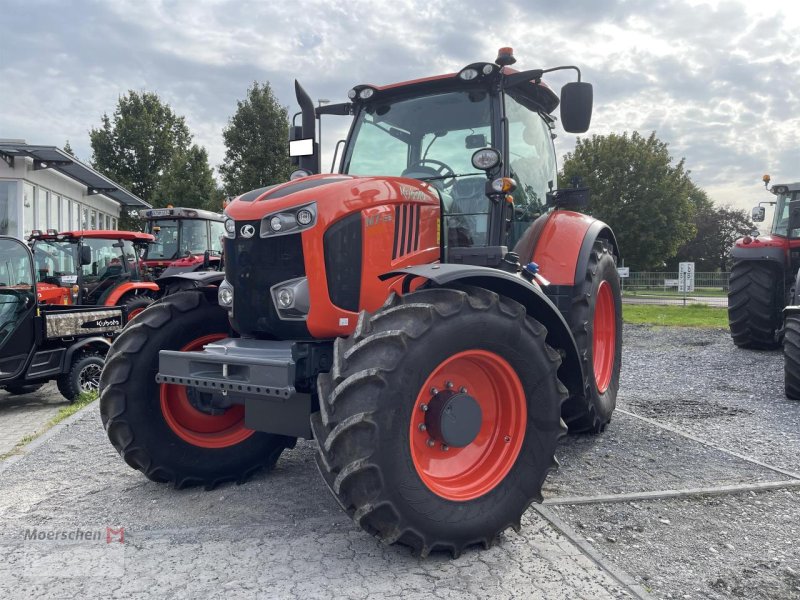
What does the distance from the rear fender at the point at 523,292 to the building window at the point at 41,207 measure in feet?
62.7


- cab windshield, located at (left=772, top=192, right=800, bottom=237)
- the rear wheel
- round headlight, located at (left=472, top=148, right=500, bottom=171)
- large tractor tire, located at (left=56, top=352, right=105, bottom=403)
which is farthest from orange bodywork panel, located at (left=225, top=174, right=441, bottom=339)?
cab windshield, located at (left=772, top=192, right=800, bottom=237)

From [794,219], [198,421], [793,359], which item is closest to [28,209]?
[198,421]

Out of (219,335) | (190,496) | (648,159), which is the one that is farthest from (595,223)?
(648,159)

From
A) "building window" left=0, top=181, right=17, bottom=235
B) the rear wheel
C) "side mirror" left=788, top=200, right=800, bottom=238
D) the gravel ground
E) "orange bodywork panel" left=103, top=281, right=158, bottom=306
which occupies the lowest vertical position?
the rear wheel

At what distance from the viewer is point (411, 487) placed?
2.89m

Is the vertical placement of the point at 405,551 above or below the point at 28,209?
below

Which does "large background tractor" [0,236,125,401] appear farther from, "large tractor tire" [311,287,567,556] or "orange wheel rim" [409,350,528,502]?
"orange wheel rim" [409,350,528,502]

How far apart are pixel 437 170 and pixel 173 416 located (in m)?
2.31

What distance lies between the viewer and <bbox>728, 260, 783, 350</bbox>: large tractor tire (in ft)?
33.2

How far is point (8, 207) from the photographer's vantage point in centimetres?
1786

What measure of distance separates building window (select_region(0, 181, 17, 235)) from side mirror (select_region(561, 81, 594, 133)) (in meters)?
17.7

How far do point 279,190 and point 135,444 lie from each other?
1.74 metres

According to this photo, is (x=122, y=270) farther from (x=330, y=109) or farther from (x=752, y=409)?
(x=752, y=409)

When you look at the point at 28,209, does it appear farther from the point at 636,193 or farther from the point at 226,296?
the point at 636,193
